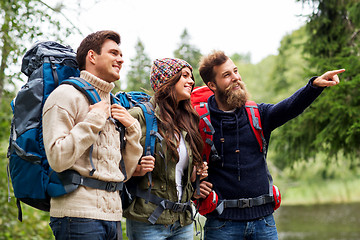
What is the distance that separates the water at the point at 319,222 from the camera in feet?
53.0

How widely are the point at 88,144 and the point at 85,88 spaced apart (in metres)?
0.38

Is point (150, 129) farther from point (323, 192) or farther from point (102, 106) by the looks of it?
point (323, 192)

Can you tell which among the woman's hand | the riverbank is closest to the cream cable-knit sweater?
the woman's hand

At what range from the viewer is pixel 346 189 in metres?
26.9

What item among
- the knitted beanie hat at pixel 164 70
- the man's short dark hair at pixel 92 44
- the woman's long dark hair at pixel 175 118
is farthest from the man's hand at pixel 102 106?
the knitted beanie hat at pixel 164 70

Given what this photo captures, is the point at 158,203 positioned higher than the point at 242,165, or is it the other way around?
the point at 242,165

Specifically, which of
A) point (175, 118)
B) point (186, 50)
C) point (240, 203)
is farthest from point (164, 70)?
point (186, 50)

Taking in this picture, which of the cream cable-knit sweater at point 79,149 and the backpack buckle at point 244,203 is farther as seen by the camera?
the backpack buckle at point 244,203

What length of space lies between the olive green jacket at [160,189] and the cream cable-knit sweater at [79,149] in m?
0.29

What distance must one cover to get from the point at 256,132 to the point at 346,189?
26097mm

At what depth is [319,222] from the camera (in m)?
19.8

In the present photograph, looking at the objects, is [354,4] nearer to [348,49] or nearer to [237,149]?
[348,49]

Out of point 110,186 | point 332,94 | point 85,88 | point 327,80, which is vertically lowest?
point 110,186

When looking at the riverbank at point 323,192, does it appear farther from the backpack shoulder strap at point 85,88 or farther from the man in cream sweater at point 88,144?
the backpack shoulder strap at point 85,88
